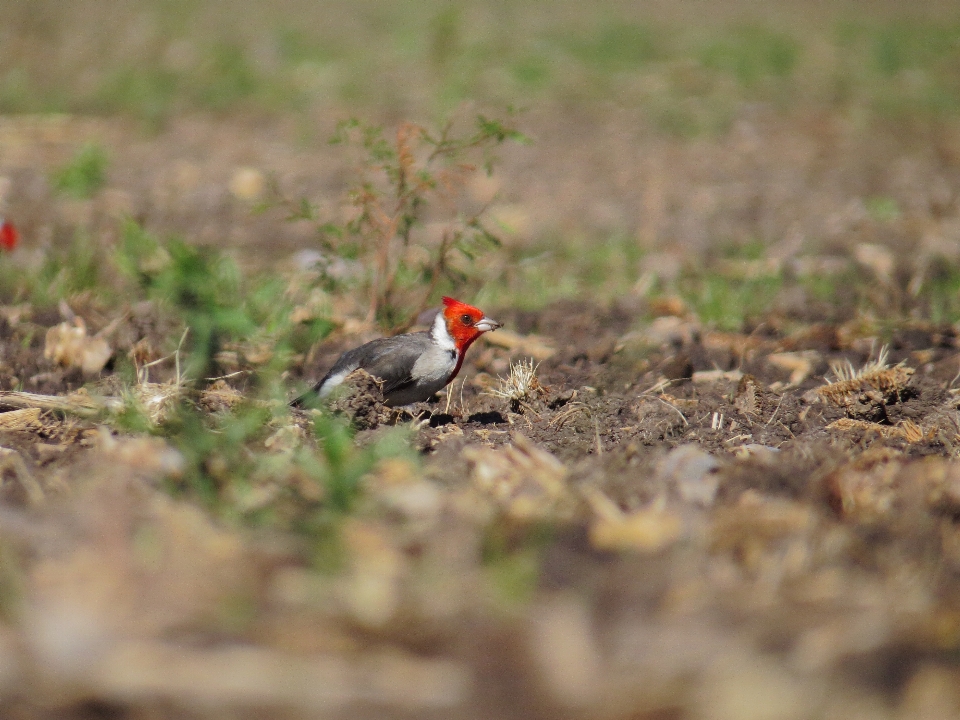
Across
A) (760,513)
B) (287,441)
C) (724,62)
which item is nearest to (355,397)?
(287,441)

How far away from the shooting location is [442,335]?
488 centimetres

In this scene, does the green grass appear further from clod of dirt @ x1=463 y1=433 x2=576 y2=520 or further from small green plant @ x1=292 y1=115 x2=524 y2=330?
clod of dirt @ x1=463 y1=433 x2=576 y2=520

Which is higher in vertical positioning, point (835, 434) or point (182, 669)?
point (182, 669)

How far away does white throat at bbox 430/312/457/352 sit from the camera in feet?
15.8

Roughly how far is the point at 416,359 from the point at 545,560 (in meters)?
2.19

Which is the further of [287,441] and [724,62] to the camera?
[724,62]

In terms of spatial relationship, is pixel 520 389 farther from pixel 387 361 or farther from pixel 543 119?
pixel 543 119

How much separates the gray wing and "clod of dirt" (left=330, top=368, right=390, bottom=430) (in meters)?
0.33

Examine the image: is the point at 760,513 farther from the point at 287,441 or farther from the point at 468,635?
the point at 287,441

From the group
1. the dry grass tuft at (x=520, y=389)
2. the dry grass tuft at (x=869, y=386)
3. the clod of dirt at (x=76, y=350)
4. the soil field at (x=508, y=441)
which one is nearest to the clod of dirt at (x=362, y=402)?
the soil field at (x=508, y=441)

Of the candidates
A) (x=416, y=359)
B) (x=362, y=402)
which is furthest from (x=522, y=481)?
(x=416, y=359)

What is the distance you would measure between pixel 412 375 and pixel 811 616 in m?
2.55

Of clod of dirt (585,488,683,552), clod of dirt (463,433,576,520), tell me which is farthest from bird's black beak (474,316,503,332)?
clod of dirt (585,488,683,552)

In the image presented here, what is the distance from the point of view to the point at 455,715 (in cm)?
211
